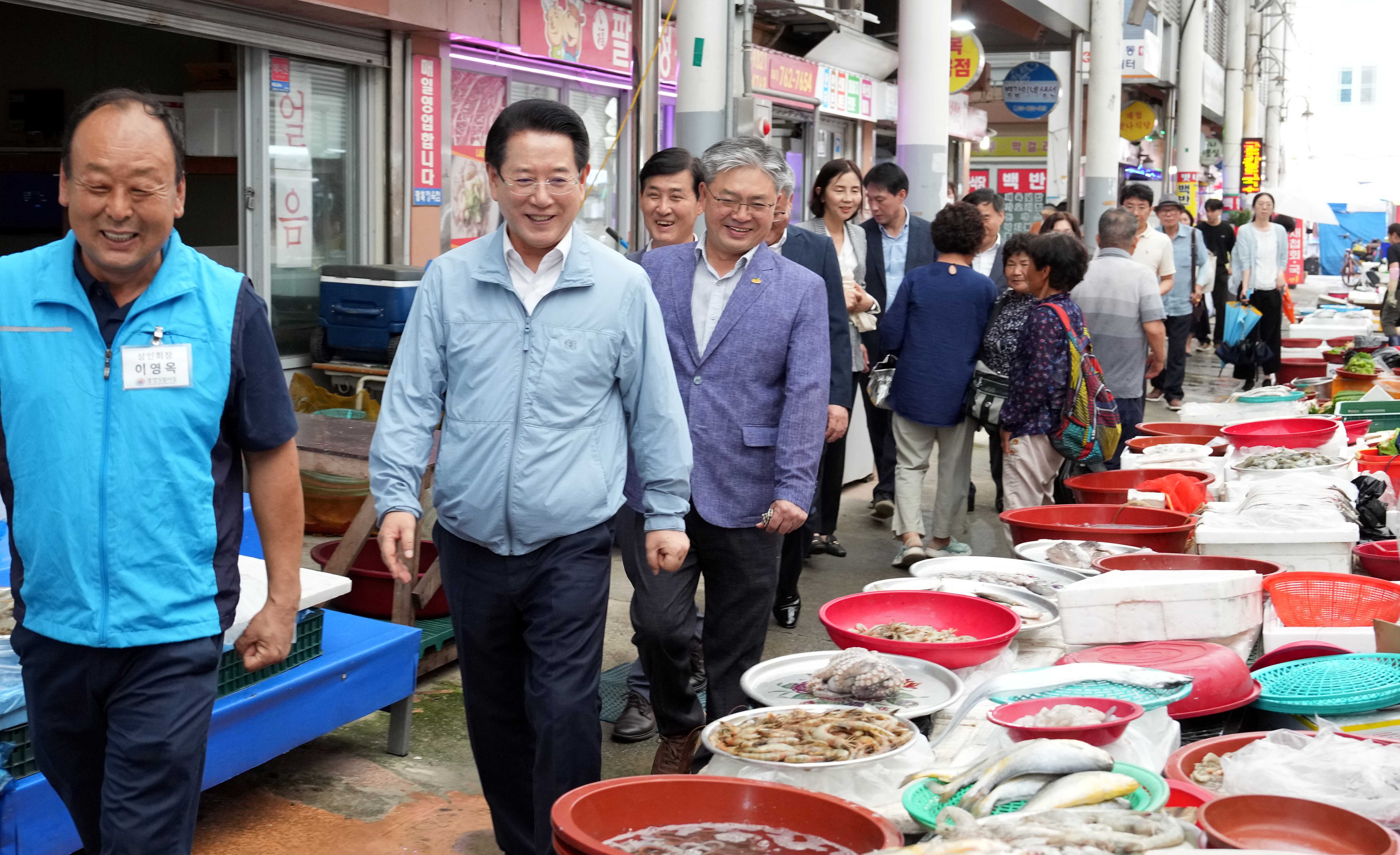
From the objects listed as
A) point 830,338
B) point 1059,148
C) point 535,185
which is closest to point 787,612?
point 830,338

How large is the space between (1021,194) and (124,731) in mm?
27884

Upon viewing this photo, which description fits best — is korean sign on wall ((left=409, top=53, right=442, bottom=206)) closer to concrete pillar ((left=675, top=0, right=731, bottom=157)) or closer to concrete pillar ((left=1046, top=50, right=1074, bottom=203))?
concrete pillar ((left=675, top=0, right=731, bottom=157))

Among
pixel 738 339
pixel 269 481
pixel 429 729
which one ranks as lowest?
pixel 429 729

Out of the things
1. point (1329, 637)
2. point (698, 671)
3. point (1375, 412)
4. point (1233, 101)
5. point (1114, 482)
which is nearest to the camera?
point (1329, 637)

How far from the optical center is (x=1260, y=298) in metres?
14.5

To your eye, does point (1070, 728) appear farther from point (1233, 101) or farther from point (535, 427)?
point (1233, 101)

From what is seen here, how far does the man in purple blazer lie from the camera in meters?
3.99

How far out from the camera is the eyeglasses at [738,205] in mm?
3986

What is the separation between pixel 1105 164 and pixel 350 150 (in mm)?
12482

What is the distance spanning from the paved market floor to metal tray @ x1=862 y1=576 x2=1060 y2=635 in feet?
3.03

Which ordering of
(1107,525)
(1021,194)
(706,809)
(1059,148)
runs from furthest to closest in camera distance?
(1021,194) < (1059,148) < (1107,525) < (706,809)

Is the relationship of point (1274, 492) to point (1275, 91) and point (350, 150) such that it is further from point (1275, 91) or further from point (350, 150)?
point (1275, 91)

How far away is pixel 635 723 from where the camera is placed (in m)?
4.86

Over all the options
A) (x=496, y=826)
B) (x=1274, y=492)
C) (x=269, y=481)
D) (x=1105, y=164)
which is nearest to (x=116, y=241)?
(x=269, y=481)
